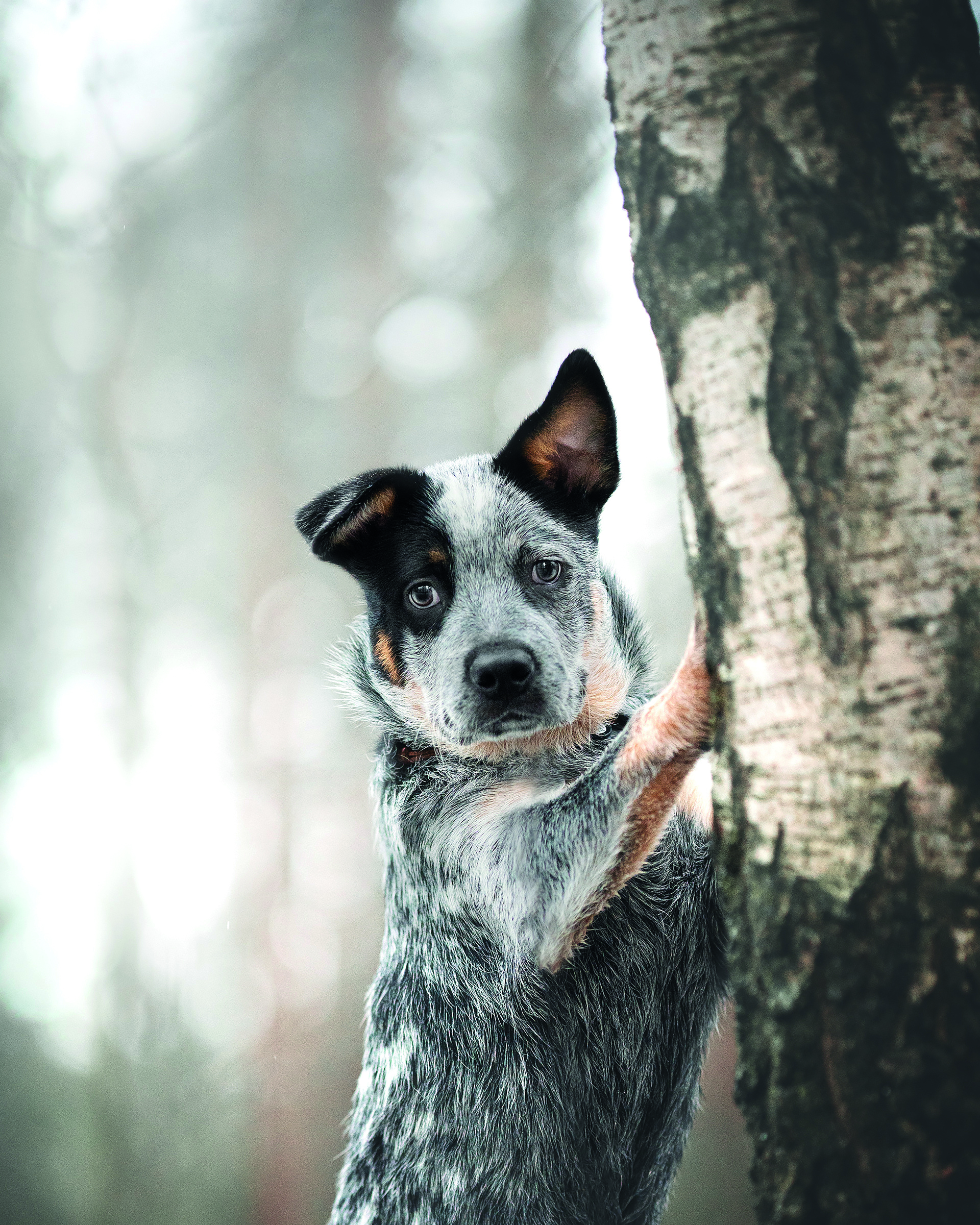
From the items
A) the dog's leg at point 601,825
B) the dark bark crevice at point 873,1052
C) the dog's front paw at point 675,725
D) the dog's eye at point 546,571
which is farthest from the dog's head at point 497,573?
the dark bark crevice at point 873,1052

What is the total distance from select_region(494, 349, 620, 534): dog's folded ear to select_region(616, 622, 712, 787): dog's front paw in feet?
3.04

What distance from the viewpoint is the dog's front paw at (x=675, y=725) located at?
146cm

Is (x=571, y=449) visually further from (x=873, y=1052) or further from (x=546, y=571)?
(x=873, y=1052)

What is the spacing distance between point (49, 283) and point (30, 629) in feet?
7.47

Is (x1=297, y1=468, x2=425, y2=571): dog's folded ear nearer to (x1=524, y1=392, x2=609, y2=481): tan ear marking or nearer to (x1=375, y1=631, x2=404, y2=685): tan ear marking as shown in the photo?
(x1=375, y1=631, x2=404, y2=685): tan ear marking

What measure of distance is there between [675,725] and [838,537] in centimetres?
48

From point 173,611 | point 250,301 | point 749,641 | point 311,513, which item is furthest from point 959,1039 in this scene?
point 250,301

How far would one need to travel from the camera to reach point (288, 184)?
5730 mm

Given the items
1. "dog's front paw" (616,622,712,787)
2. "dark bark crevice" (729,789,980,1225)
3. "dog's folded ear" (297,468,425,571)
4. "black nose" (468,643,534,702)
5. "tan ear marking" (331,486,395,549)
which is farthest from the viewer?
"tan ear marking" (331,486,395,549)

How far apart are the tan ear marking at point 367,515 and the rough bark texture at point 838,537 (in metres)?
1.08

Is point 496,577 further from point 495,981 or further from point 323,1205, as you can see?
point 323,1205

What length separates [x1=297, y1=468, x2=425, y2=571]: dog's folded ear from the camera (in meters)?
2.11

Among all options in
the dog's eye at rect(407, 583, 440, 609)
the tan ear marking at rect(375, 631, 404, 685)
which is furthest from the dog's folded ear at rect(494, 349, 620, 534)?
the tan ear marking at rect(375, 631, 404, 685)

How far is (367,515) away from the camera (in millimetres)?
2293
